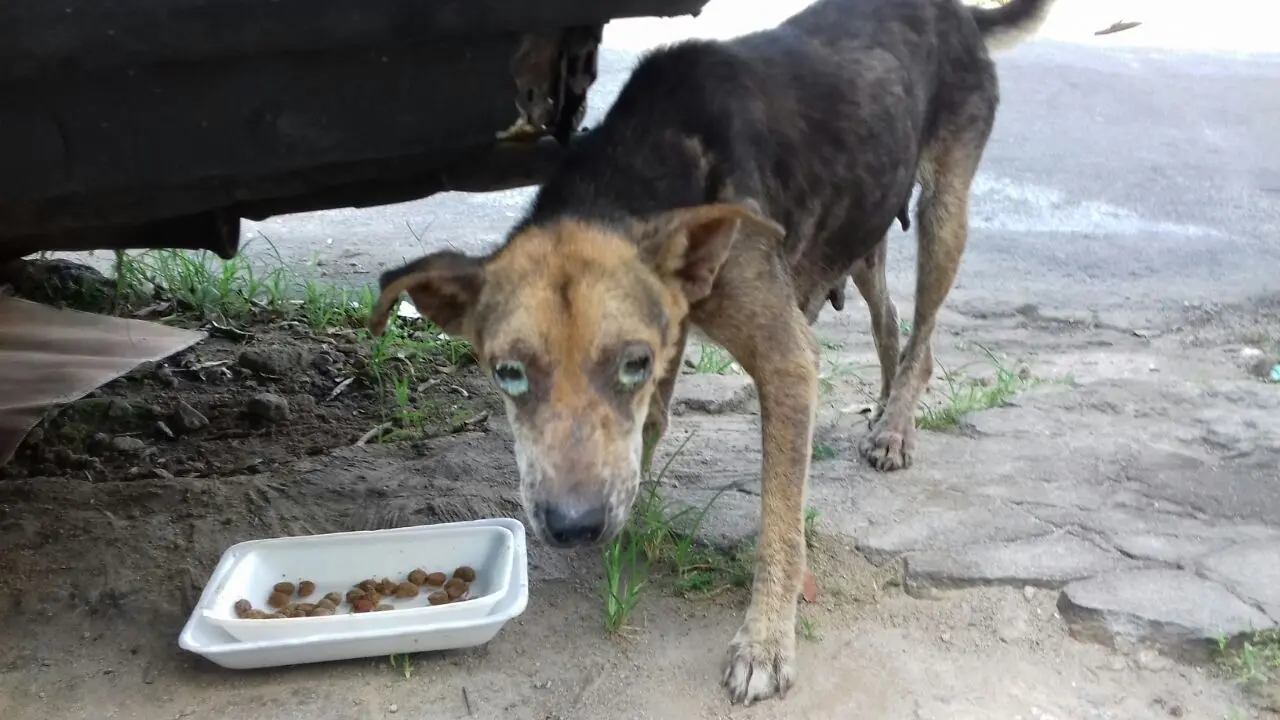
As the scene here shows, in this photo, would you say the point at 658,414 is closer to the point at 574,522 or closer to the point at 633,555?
the point at 633,555

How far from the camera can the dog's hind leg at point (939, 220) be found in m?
4.61

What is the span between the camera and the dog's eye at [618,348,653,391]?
2754 mm

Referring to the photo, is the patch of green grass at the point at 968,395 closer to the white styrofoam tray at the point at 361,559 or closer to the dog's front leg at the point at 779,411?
the dog's front leg at the point at 779,411

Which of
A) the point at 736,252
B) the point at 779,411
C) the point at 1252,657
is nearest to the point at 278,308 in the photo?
the point at 736,252

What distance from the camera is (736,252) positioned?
129 inches

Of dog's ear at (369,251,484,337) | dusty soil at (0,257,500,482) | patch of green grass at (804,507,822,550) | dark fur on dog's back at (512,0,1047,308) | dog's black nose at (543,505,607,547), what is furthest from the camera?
dusty soil at (0,257,500,482)

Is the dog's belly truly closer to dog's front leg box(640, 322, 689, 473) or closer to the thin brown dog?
the thin brown dog

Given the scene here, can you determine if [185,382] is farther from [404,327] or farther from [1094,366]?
[1094,366]

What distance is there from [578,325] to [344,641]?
108 centimetres

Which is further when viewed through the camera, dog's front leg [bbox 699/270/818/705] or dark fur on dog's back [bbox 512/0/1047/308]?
dark fur on dog's back [bbox 512/0/1047/308]

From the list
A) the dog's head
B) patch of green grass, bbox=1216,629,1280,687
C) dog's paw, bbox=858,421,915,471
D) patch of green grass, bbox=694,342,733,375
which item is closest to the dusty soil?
patch of green grass, bbox=694,342,733,375

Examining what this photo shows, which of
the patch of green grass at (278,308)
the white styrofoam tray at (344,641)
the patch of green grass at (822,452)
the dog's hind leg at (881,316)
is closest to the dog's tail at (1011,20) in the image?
the dog's hind leg at (881,316)

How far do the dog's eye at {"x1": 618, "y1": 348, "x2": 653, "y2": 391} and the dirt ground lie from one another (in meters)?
0.85

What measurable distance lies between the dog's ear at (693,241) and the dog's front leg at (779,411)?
233mm
